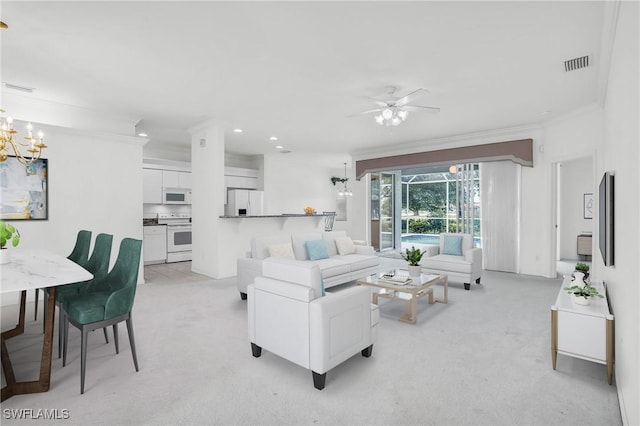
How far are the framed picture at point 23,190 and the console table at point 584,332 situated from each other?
592 cm

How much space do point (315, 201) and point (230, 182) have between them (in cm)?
321

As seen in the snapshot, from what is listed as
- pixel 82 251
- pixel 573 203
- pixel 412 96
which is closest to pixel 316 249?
pixel 412 96

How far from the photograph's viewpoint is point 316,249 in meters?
5.14

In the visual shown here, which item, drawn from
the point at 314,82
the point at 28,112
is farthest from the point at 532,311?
the point at 28,112

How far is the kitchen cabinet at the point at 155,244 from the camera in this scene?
7.10 metres

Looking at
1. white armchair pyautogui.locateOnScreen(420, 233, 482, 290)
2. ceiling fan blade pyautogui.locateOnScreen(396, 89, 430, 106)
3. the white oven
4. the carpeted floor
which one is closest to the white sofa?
the carpeted floor

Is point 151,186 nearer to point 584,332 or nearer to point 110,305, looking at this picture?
point 110,305

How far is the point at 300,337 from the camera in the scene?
2.37 meters

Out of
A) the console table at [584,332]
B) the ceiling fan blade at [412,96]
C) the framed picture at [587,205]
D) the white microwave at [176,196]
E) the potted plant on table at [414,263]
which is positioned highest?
the ceiling fan blade at [412,96]

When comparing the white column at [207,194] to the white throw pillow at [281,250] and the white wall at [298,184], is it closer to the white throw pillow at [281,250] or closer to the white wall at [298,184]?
the white throw pillow at [281,250]

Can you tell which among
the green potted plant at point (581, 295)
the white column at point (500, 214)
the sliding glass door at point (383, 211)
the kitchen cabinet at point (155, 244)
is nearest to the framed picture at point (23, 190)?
the kitchen cabinet at point (155, 244)

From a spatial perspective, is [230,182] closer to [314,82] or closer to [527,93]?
[314,82]

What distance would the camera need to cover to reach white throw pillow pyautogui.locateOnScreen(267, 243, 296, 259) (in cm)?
459

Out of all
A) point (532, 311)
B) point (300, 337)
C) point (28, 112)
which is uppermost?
point (28, 112)
